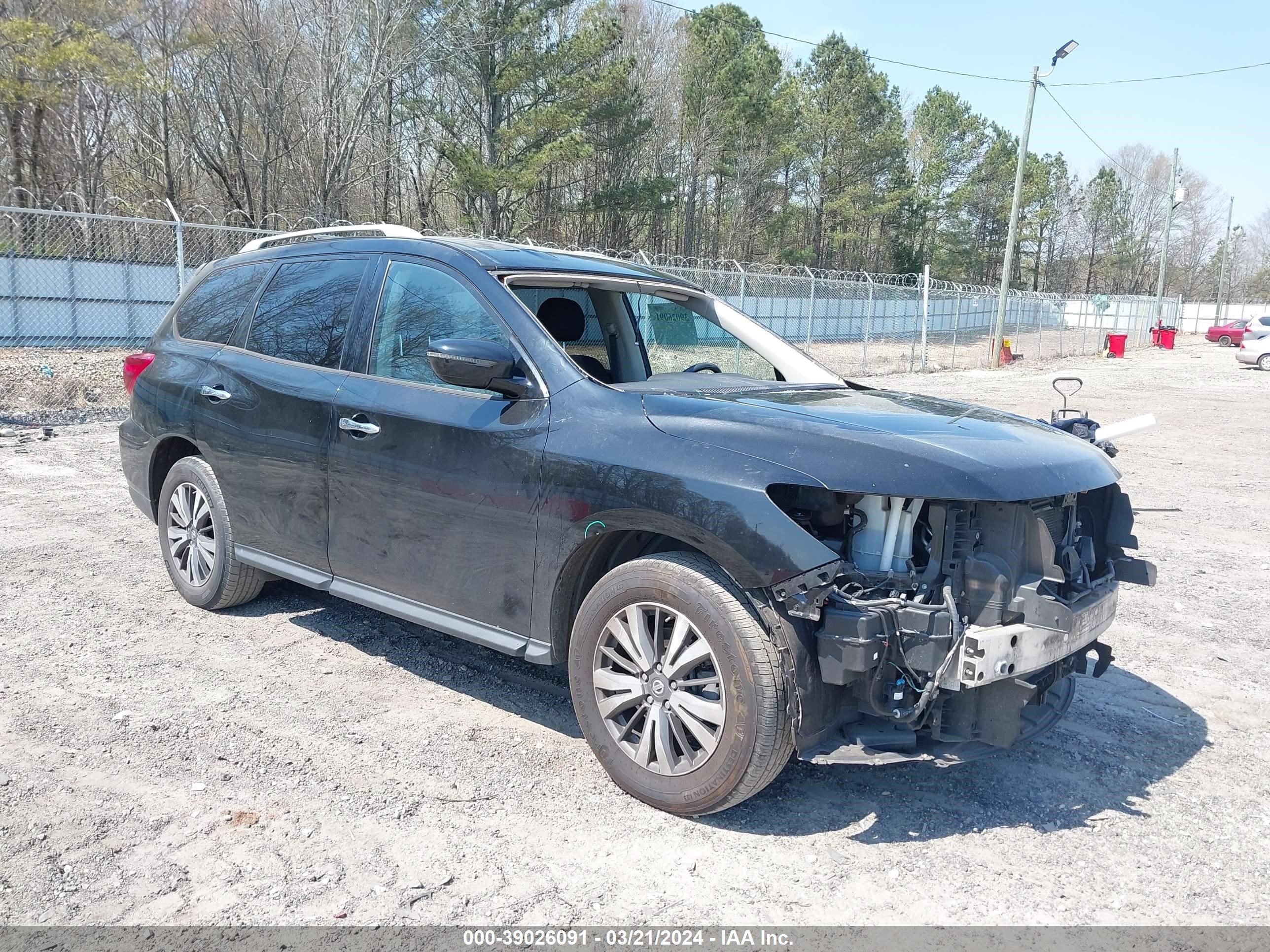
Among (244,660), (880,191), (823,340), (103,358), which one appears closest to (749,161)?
(880,191)

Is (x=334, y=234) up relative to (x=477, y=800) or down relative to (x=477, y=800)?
up

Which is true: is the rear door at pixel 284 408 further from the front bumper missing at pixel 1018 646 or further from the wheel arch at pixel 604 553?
the front bumper missing at pixel 1018 646

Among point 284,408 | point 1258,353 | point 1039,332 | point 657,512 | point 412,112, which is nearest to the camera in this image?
point 657,512

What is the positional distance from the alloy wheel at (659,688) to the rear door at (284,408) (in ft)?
5.38

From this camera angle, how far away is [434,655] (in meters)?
4.71

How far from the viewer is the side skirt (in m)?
3.62

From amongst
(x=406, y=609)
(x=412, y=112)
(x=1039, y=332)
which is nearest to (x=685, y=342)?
(x=406, y=609)

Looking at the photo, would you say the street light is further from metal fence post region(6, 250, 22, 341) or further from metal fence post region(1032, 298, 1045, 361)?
metal fence post region(6, 250, 22, 341)

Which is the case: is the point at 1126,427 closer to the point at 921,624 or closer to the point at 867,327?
the point at 921,624

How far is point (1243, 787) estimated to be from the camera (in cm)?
369

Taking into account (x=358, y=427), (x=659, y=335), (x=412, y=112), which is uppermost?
(x=412, y=112)

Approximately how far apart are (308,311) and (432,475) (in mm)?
1296

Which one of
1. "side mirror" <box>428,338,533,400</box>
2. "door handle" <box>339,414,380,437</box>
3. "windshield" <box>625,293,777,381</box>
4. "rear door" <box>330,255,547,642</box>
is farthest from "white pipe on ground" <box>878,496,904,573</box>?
"door handle" <box>339,414,380,437</box>

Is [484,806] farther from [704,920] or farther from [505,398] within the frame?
[505,398]
